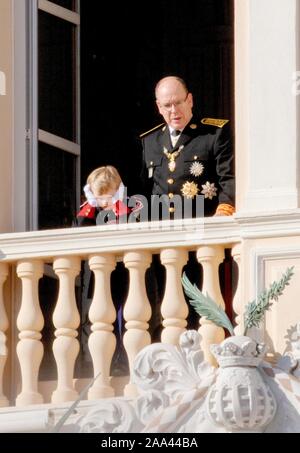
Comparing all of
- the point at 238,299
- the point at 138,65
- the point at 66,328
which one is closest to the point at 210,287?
the point at 238,299

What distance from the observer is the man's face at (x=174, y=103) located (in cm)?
1327

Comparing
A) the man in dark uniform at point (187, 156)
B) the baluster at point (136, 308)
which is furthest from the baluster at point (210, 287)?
the man in dark uniform at point (187, 156)

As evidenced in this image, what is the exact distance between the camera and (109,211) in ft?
43.2

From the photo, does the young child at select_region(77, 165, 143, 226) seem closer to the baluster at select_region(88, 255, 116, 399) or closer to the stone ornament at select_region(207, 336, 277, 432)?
the baluster at select_region(88, 255, 116, 399)

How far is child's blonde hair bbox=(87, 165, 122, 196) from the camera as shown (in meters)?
13.2

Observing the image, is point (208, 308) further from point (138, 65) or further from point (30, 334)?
point (138, 65)

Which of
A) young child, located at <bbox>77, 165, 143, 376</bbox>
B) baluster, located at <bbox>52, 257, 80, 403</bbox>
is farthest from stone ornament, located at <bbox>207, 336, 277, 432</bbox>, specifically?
young child, located at <bbox>77, 165, 143, 376</bbox>

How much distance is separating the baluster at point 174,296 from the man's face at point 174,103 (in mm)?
910

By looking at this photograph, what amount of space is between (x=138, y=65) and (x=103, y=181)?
95.0 inches

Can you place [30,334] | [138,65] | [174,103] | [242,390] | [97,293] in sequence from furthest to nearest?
[138,65] < [174,103] < [30,334] < [97,293] < [242,390]
